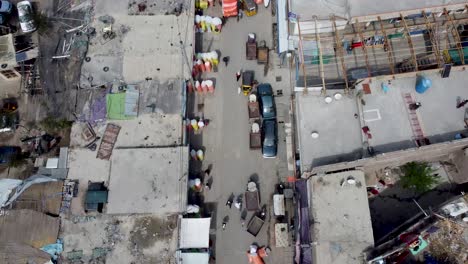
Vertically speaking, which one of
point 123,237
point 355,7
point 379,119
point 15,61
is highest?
point 355,7

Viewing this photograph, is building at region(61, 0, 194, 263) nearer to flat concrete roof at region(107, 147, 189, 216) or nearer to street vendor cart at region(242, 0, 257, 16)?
flat concrete roof at region(107, 147, 189, 216)

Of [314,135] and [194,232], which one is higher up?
[314,135]

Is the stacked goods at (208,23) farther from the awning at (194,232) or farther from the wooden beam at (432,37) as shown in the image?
the awning at (194,232)

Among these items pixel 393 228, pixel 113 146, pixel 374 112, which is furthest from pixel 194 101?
pixel 393 228

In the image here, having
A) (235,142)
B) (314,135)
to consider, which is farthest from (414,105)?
(235,142)

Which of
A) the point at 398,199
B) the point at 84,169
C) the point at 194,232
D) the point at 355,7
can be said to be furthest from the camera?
the point at 355,7

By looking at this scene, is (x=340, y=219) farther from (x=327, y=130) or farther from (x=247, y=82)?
(x=247, y=82)
